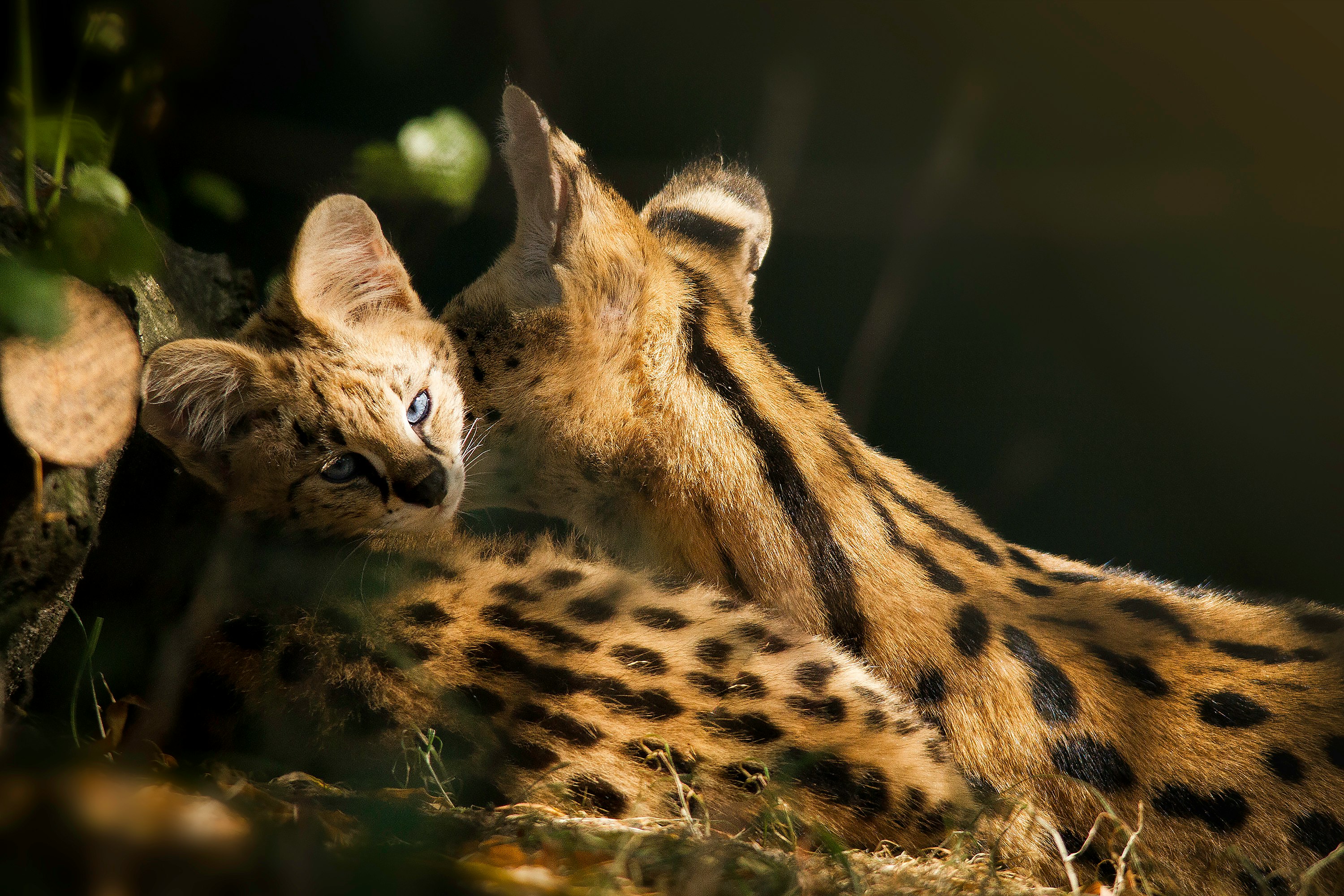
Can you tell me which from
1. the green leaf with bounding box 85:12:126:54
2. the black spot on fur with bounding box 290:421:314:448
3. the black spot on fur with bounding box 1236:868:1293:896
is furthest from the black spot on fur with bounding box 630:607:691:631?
the green leaf with bounding box 85:12:126:54

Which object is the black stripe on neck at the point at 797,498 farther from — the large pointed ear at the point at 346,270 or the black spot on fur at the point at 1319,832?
the black spot on fur at the point at 1319,832

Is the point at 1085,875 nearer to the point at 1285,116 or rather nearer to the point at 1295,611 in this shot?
the point at 1295,611

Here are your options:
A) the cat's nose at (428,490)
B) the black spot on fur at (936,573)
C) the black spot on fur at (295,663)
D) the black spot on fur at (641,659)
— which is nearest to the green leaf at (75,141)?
the cat's nose at (428,490)

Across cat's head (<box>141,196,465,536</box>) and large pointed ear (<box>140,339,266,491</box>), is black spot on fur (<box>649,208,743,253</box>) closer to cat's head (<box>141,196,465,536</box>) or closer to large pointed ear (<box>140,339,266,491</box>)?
cat's head (<box>141,196,465,536</box>)

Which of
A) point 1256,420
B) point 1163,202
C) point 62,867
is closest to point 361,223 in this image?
point 62,867

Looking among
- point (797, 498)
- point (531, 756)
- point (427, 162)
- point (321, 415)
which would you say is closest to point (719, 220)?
point (427, 162)

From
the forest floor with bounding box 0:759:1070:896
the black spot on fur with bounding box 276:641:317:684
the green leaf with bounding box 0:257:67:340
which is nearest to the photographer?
the forest floor with bounding box 0:759:1070:896

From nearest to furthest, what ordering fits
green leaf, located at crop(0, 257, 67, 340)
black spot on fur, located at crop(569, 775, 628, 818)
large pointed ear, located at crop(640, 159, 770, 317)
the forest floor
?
the forest floor
green leaf, located at crop(0, 257, 67, 340)
black spot on fur, located at crop(569, 775, 628, 818)
large pointed ear, located at crop(640, 159, 770, 317)
